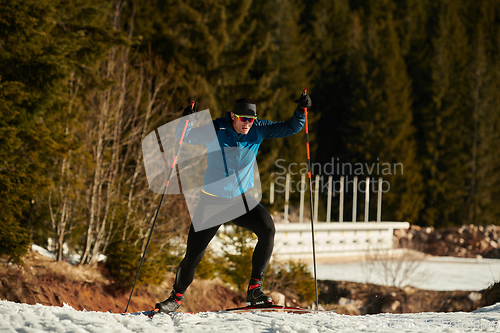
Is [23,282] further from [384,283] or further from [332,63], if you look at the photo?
[332,63]

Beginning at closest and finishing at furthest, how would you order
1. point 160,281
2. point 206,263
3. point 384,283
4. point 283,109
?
point 160,281 → point 206,263 → point 384,283 → point 283,109

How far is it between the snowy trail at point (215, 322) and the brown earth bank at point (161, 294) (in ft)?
11.9

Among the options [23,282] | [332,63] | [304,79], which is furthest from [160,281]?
[332,63]

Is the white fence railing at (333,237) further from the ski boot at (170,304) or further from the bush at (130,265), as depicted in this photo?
the ski boot at (170,304)

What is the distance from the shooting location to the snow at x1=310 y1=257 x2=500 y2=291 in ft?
45.5

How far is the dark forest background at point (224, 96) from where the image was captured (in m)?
8.17

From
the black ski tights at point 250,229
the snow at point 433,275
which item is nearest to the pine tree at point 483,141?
the snow at point 433,275

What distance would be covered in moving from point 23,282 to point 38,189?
→ 5.07 feet

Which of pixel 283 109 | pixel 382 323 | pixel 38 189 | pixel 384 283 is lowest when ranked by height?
pixel 384 283

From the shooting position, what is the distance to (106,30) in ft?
32.6

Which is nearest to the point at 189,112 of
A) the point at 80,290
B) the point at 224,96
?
the point at 80,290

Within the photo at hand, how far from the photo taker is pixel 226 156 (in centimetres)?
440

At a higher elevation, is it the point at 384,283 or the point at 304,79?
the point at 304,79

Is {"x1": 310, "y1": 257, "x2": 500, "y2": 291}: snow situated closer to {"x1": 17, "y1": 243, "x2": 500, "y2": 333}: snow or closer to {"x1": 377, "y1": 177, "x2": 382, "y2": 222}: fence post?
{"x1": 17, "y1": 243, "x2": 500, "y2": 333}: snow
